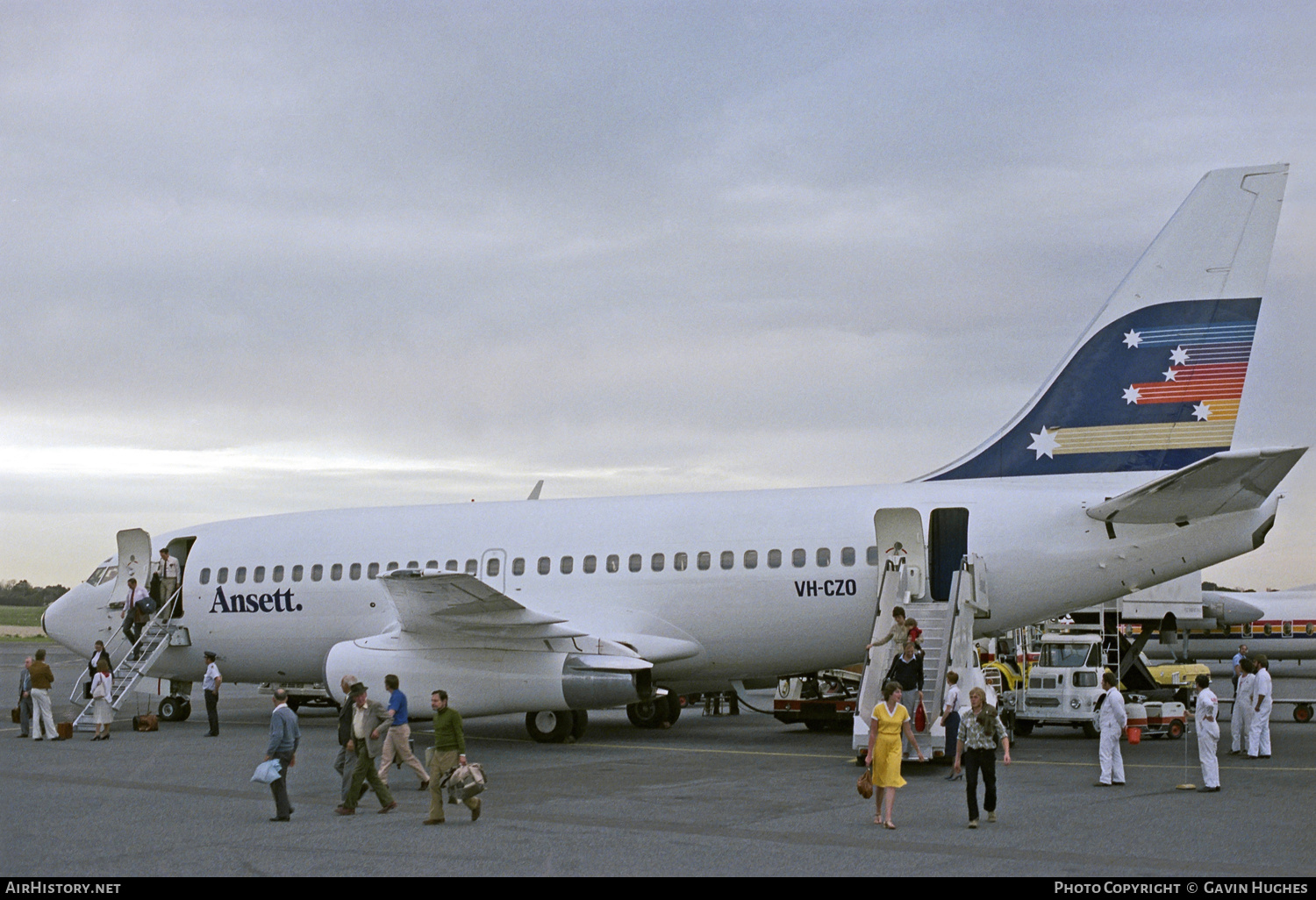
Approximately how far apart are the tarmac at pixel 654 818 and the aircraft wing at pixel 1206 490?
3467mm

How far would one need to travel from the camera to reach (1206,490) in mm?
16844

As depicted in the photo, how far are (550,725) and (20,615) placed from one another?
116531mm

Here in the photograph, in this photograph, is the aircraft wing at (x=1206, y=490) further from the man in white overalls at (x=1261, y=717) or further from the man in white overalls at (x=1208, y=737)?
the man in white overalls at (x=1208, y=737)

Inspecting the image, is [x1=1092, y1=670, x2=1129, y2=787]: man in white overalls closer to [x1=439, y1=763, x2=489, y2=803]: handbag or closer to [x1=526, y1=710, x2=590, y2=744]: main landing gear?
[x1=439, y1=763, x2=489, y2=803]: handbag

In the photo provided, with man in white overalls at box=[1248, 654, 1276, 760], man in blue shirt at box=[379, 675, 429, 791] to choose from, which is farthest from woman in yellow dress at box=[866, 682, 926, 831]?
man in white overalls at box=[1248, 654, 1276, 760]

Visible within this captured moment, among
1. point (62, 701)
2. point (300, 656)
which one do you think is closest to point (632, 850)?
point (300, 656)

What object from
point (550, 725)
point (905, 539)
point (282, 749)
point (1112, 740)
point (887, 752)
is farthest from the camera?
point (550, 725)

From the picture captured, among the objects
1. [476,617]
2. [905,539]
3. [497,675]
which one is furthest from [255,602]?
[905,539]

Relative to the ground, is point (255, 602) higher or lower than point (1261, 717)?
higher

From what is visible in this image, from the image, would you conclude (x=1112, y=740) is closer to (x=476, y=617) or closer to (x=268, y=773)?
(x=476, y=617)

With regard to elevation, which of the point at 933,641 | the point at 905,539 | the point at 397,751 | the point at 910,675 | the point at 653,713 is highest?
the point at 905,539

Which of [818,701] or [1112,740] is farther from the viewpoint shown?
[818,701]

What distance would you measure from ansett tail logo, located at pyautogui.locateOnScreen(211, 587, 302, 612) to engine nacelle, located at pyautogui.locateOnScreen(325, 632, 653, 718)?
4138 mm

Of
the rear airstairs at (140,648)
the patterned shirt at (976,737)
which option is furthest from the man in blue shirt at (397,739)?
the rear airstairs at (140,648)
